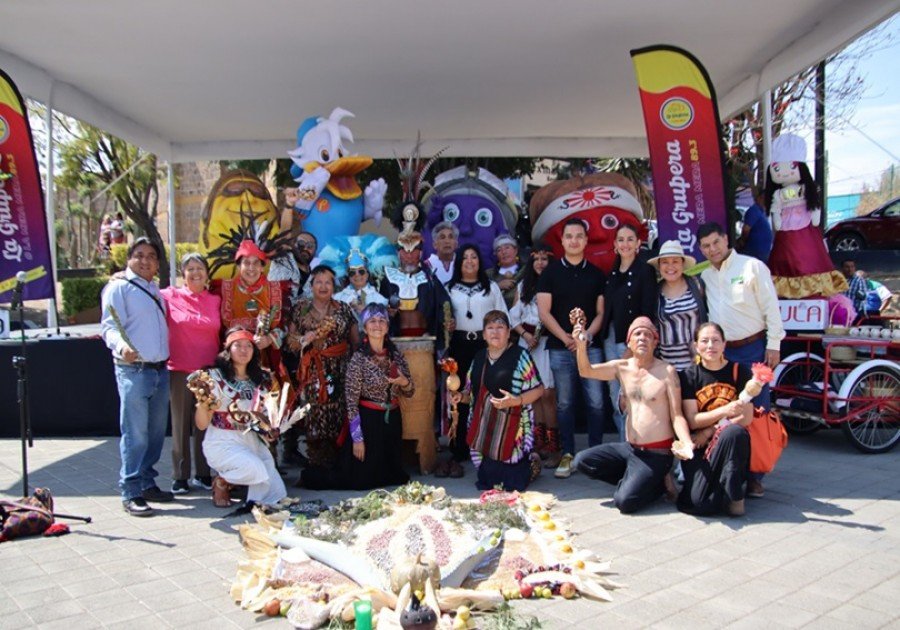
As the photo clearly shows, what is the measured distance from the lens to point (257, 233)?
18.6 ft

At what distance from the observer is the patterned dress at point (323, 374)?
5.30 m

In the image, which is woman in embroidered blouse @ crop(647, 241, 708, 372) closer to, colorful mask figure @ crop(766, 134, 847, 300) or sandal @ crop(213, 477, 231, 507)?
colorful mask figure @ crop(766, 134, 847, 300)

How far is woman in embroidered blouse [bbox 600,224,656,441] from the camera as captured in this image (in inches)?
199

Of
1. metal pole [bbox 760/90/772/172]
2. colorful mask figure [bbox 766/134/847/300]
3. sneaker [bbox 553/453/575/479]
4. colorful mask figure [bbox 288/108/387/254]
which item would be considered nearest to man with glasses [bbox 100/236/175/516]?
colorful mask figure [bbox 288/108/387/254]

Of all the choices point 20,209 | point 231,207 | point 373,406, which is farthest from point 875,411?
point 20,209

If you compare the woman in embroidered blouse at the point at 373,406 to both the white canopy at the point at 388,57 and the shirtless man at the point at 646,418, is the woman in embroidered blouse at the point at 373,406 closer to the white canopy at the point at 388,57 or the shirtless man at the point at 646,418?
the shirtless man at the point at 646,418

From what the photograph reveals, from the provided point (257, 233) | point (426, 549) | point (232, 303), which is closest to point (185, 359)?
point (232, 303)

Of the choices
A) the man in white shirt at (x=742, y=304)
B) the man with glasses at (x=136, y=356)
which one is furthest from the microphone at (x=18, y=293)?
the man in white shirt at (x=742, y=304)

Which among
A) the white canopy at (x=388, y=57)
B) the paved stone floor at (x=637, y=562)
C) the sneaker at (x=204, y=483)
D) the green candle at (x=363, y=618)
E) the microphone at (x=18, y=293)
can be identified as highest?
the white canopy at (x=388, y=57)

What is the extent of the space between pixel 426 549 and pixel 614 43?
4521mm

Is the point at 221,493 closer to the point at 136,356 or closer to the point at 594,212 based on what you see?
the point at 136,356

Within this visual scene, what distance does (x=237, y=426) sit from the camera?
4688 millimetres

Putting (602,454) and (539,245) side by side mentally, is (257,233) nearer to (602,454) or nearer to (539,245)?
(539,245)

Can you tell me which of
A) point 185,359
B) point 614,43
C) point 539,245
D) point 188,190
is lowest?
point 185,359
